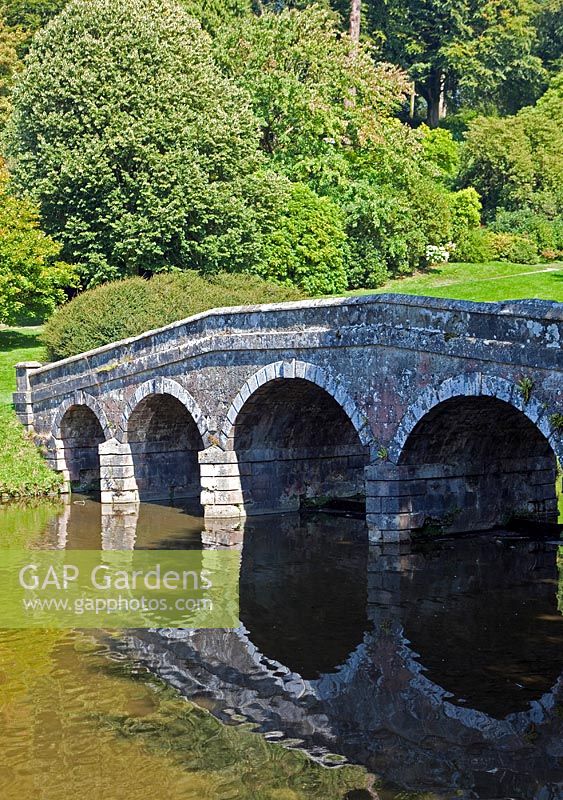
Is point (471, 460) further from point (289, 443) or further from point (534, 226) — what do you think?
point (534, 226)

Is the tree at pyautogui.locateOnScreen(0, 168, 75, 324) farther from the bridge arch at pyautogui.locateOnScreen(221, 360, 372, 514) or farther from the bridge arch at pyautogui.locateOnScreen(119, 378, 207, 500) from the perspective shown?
the bridge arch at pyautogui.locateOnScreen(221, 360, 372, 514)

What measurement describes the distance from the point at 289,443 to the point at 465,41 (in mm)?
46981

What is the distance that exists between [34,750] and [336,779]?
340 centimetres

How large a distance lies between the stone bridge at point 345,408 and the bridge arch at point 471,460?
0.11 feet

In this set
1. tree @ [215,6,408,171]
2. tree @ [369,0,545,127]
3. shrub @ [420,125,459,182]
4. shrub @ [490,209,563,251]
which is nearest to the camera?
tree @ [215,6,408,171]

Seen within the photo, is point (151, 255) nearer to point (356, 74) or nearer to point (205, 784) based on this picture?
point (356, 74)

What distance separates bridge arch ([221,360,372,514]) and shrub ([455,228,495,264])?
79.3 feet

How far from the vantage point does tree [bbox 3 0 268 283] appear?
38.2 metres

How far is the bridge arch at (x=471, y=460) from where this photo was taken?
21.4 metres

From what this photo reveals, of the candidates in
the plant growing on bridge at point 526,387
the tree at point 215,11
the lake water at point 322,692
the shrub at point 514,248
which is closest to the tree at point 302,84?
the tree at point 215,11

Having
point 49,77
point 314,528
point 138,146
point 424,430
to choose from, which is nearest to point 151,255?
point 138,146

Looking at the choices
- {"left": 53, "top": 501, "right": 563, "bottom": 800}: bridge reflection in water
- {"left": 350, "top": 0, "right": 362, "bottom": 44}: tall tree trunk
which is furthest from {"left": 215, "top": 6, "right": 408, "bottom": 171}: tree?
{"left": 53, "top": 501, "right": 563, "bottom": 800}: bridge reflection in water

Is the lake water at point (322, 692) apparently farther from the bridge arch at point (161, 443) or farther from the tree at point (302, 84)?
the tree at point (302, 84)

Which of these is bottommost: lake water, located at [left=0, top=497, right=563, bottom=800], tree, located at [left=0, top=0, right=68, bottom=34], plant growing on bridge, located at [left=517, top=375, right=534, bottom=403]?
lake water, located at [left=0, top=497, right=563, bottom=800]
